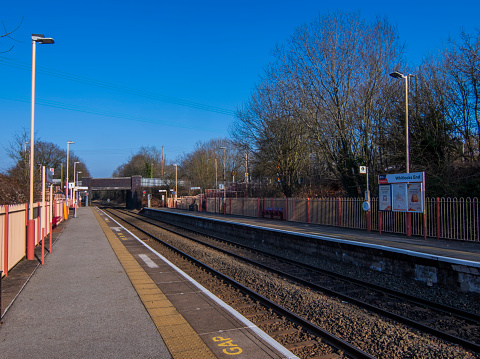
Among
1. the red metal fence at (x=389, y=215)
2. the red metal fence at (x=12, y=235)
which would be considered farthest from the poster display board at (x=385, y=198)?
the red metal fence at (x=12, y=235)

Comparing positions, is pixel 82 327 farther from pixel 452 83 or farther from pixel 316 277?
pixel 452 83

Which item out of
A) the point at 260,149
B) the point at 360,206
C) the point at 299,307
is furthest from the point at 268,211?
the point at 299,307

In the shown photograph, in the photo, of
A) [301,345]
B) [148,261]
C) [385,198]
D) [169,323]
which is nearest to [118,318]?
[169,323]

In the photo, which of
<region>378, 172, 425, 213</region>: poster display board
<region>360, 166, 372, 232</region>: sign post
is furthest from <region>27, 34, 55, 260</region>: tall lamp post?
<region>378, 172, 425, 213</region>: poster display board

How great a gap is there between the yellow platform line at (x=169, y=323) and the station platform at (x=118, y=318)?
12 mm

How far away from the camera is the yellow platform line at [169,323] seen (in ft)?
14.9

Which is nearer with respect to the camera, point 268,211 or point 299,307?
point 299,307

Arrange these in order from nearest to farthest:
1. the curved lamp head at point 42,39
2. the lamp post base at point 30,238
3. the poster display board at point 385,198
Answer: the lamp post base at point 30,238 → the curved lamp head at point 42,39 → the poster display board at point 385,198

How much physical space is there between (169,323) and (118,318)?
856 millimetres

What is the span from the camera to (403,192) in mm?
14445

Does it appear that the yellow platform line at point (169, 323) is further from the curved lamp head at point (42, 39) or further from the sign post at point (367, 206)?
the sign post at point (367, 206)

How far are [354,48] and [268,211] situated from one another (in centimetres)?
1230

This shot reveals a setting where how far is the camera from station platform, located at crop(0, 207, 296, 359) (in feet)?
15.0

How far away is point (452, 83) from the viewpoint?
20078mm
